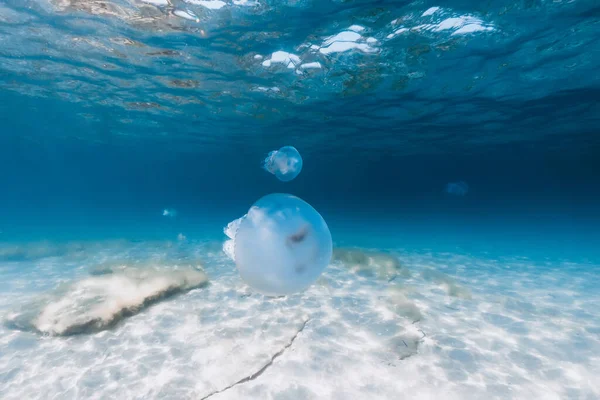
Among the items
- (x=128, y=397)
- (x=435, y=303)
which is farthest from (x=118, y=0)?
(x=435, y=303)

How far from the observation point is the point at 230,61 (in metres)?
11.6

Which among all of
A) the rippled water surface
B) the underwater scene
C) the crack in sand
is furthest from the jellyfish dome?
the rippled water surface

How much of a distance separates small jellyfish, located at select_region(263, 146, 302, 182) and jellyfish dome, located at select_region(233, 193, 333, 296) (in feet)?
15.4

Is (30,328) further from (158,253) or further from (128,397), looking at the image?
(158,253)

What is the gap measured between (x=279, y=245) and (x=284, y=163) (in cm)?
502

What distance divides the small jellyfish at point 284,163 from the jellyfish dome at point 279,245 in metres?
4.71

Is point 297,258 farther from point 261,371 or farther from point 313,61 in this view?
point 313,61

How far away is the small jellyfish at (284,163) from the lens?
25.6ft

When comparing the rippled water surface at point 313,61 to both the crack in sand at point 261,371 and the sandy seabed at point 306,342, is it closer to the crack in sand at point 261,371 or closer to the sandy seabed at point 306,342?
the sandy seabed at point 306,342

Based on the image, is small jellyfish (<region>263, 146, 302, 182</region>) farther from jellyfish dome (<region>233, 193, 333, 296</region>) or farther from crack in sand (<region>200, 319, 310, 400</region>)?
jellyfish dome (<region>233, 193, 333, 296</region>)

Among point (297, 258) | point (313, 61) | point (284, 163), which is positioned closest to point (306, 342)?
point (297, 258)

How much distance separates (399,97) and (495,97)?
4349mm

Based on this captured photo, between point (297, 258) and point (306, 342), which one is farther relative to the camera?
point (306, 342)

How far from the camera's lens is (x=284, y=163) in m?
7.77
